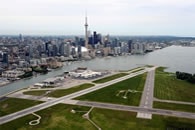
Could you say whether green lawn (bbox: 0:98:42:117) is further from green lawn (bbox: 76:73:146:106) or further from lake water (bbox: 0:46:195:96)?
lake water (bbox: 0:46:195:96)

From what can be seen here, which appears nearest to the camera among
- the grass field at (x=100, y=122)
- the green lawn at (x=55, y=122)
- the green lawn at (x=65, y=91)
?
the green lawn at (x=55, y=122)

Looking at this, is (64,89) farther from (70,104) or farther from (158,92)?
(158,92)

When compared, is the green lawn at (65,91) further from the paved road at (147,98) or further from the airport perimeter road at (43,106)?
the paved road at (147,98)

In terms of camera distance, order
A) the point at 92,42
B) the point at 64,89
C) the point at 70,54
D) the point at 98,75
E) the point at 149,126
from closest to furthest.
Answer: the point at 149,126, the point at 64,89, the point at 98,75, the point at 70,54, the point at 92,42

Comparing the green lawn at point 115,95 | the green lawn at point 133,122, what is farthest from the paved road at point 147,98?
the green lawn at point 133,122

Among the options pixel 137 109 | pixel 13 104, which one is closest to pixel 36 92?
pixel 13 104

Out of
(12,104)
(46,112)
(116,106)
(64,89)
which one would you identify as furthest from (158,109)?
(12,104)

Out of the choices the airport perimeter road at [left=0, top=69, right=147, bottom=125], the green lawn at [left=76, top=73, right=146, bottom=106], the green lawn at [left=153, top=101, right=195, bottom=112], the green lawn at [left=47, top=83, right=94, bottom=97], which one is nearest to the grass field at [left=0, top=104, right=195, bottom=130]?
the airport perimeter road at [left=0, top=69, right=147, bottom=125]
